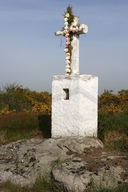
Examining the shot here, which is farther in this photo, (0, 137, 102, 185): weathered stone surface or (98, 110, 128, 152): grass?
(98, 110, 128, 152): grass

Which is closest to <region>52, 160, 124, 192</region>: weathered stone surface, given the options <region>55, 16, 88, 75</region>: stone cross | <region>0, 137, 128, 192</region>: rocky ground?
<region>0, 137, 128, 192</region>: rocky ground

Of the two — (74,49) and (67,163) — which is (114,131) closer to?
(67,163)

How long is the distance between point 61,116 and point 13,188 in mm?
2289

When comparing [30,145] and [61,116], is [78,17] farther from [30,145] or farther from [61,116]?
[30,145]

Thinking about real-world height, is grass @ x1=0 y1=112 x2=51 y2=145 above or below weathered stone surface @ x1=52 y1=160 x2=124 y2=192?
above

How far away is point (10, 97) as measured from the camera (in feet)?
55.1

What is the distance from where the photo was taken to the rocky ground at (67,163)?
5.54 m

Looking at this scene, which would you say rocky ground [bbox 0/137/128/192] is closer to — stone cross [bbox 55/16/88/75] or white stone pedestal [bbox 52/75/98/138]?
white stone pedestal [bbox 52/75/98/138]

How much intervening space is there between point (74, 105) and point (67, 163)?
1722mm

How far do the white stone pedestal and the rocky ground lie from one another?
35 centimetres

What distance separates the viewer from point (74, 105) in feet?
24.5

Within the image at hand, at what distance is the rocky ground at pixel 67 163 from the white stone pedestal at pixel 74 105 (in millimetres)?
350

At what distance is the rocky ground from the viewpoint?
5.54m

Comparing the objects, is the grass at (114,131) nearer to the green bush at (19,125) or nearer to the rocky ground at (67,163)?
the rocky ground at (67,163)
